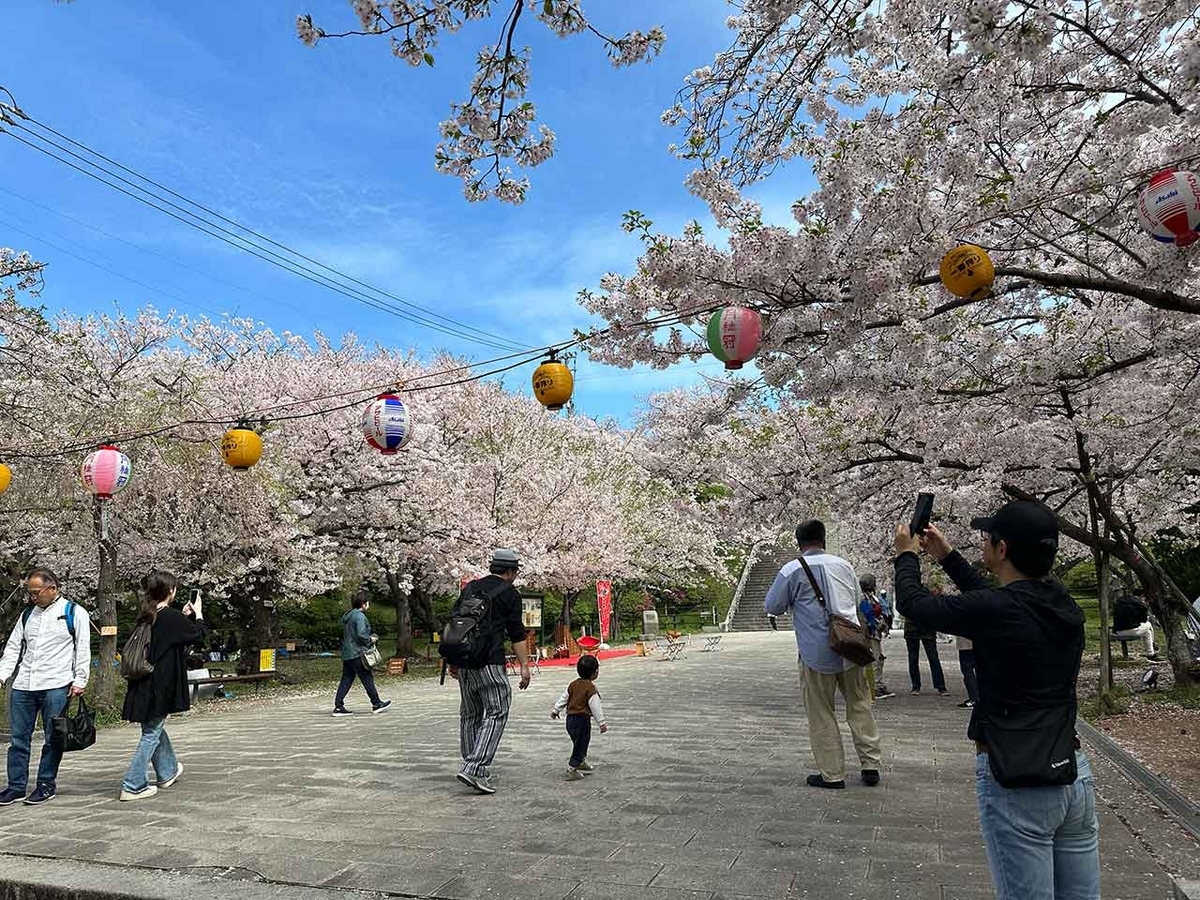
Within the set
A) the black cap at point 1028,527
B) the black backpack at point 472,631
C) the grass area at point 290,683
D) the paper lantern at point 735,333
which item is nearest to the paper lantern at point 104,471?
the grass area at point 290,683

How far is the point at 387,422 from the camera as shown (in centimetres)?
948

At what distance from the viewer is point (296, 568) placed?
55.7 ft

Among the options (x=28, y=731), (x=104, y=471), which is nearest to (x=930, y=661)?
(x=28, y=731)

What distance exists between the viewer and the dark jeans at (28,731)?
6.13 metres

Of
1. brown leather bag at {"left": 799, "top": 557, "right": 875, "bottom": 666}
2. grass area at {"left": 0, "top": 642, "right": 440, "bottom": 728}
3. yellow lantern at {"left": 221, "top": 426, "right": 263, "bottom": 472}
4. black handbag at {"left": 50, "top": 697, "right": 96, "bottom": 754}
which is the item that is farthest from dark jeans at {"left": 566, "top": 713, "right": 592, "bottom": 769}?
grass area at {"left": 0, "top": 642, "right": 440, "bottom": 728}

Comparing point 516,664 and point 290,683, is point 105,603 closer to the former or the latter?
point 290,683

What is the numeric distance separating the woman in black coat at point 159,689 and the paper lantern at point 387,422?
333 centimetres

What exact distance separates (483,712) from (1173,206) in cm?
571

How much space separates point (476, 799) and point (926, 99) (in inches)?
254

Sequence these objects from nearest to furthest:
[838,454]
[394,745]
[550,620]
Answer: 1. [394,745]
2. [838,454]
3. [550,620]

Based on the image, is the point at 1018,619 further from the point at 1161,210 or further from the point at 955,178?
the point at 955,178

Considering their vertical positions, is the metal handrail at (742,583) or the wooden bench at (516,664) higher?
the metal handrail at (742,583)

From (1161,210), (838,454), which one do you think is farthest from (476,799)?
(838,454)

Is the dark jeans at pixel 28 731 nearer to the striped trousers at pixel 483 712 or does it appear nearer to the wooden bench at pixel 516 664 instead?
the striped trousers at pixel 483 712
